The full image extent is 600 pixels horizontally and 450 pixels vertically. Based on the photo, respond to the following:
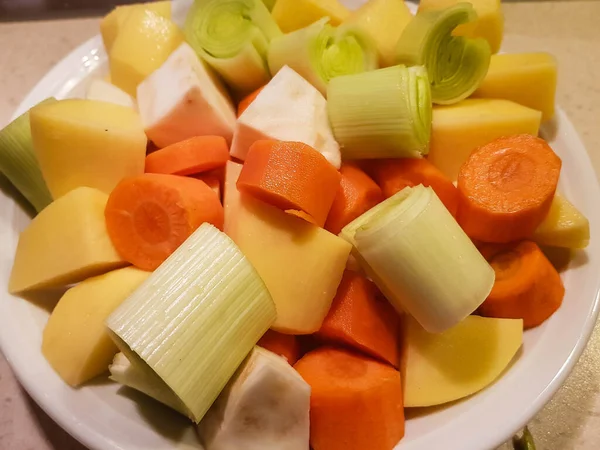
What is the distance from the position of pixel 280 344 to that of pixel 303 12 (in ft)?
2.23

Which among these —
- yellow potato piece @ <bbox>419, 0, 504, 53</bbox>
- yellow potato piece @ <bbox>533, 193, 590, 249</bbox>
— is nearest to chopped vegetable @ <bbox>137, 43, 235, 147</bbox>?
yellow potato piece @ <bbox>419, 0, 504, 53</bbox>

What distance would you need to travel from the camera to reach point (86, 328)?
0.87m

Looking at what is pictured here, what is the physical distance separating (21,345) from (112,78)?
591 millimetres

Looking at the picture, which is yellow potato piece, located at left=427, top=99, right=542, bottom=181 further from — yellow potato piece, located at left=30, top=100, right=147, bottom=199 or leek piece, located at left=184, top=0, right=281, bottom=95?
yellow potato piece, located at left=30, top=100, right=147, bottom=199

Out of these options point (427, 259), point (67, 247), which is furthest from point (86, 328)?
point (427, 259)

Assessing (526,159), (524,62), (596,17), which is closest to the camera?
(526,159)

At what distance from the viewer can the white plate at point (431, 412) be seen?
32.0 inches

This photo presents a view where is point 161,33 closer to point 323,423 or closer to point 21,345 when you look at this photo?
point 21,345

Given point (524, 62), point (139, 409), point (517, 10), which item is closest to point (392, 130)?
point (524, 62)

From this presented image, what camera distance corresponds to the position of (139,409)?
2.84 feet

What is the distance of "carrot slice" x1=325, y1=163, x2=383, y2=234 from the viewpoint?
969mm

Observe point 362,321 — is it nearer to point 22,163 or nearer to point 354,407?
point 354,407

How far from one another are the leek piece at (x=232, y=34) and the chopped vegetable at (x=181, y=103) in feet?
0.13

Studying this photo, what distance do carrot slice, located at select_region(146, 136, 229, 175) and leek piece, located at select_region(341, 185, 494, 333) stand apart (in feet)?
1.08
